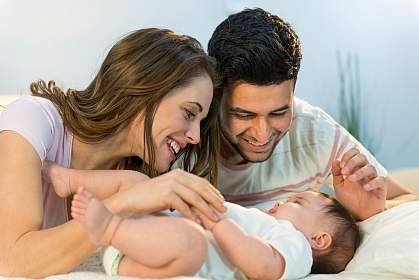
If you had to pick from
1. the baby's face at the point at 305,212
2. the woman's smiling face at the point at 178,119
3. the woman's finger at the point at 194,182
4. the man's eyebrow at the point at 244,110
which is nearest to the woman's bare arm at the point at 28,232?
the woman's finger at the point at 194,182

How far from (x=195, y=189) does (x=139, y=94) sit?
451 millimetres

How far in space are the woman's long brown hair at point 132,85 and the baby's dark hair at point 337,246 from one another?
1.58ft

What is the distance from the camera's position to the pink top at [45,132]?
1.80 meters

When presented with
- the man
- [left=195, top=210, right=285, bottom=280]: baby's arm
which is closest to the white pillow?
the man

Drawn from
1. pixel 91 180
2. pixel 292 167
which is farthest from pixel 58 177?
pixel 292 167

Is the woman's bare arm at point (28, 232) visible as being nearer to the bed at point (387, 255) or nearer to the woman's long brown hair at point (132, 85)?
the bed at point (387, 255)

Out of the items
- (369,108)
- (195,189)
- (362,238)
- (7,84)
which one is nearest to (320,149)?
(362,238)

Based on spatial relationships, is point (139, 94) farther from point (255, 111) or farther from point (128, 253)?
point (128, 253)

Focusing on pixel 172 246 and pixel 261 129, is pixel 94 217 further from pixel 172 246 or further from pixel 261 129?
pixel 261 129

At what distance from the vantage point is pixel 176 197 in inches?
63.4

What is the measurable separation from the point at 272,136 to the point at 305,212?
452mm

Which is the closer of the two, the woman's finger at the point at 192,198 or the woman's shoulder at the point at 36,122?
the woman's finger at the point at 192,198

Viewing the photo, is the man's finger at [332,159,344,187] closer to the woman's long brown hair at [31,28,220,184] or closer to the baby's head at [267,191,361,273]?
the baby's head at [267,191,361,273]

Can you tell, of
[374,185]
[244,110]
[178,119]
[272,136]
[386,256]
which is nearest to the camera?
[386,256]
